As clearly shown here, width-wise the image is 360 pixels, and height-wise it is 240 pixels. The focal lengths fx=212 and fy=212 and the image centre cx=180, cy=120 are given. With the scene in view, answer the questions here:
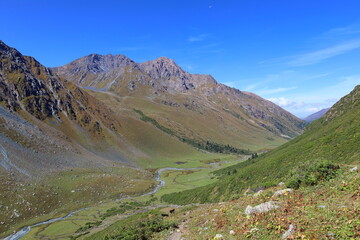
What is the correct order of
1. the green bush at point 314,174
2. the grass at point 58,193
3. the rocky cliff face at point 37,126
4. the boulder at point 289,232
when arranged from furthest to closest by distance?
1. the rocky cliff face at point 37,126
2. the grass at point 58,193
3. the green bush at point 314,174
4. the boulder at point 289,232

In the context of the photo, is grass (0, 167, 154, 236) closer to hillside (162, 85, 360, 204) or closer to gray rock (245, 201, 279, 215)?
hillside (162, 85, 360, 204)

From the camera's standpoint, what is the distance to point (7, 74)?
17688cm

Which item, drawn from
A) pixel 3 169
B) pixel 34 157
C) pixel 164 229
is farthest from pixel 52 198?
pixel 164 229

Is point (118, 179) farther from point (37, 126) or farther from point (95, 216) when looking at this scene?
point (37, 126)

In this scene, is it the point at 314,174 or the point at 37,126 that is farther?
the point at 37,126

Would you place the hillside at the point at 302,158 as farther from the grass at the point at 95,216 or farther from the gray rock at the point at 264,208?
the grass at the point at 95,216

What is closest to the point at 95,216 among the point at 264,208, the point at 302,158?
the point at 302,158

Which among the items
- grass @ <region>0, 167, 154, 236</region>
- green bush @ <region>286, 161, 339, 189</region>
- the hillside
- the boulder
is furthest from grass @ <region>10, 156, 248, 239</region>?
the boulder

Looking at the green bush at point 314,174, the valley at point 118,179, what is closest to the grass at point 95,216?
the valley at point 118,179

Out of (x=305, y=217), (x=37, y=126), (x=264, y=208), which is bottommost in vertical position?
(x=264, y=208)

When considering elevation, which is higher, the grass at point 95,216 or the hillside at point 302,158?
the hillside at point 302,158

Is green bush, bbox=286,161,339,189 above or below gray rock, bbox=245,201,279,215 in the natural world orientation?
above

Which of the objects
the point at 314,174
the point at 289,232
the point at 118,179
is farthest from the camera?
the point at 118,179

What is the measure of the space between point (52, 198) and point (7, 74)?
495ft
